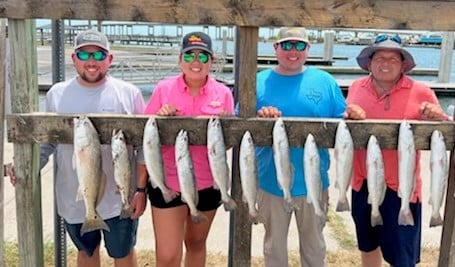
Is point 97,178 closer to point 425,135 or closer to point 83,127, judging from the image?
point 83,127

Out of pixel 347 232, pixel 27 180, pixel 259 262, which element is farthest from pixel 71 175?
pixel 347 232

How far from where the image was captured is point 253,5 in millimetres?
2619

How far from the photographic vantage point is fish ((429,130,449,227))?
2.75m

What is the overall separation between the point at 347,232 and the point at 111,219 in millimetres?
2428

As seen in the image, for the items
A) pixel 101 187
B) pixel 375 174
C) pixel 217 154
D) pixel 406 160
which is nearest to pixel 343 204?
pixel 375 174

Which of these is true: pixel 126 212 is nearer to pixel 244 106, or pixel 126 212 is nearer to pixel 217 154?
pixel 217 154

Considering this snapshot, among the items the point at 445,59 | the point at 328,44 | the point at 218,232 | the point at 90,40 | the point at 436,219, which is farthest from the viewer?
the point at 328,44

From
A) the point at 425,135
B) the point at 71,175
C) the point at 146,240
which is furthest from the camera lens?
the point at 146,240

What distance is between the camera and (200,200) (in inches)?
123

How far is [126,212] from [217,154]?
0.63 m

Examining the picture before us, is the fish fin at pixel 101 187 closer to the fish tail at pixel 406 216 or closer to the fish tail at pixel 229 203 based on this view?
the fish tail at pixel 229 203

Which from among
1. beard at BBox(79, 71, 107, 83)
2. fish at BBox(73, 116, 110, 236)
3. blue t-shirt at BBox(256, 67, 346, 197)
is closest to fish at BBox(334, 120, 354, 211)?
blue t-shirt at BBox(256, 67, 346, 197)

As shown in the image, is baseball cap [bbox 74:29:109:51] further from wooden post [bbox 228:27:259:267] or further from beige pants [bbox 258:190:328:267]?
beige pants [bbox 258:190:328:267]

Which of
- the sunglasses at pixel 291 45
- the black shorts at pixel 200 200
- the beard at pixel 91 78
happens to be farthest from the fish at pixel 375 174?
the beard at pixel 91 78
